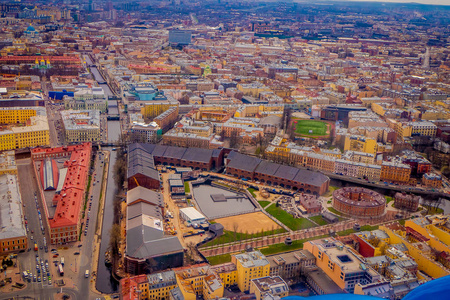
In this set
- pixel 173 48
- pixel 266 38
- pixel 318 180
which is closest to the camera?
pixel 318 180

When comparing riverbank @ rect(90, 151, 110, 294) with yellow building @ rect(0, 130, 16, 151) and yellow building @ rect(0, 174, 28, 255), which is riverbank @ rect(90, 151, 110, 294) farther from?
yellow building @ rect(0, 130, 16, 151)

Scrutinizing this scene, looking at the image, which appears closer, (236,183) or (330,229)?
(330,229)

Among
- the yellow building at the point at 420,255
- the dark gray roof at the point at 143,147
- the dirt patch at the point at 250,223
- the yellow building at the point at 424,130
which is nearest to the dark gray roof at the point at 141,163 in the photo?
the dark gray roof at the point at 143,147

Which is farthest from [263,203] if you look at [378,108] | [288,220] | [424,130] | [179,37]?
[179,37]

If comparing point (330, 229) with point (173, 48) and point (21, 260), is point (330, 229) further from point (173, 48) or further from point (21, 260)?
point (173, 48)

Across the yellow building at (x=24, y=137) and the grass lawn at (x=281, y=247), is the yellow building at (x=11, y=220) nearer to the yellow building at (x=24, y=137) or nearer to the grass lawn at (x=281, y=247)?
the yellow building at (x=24, y=137)

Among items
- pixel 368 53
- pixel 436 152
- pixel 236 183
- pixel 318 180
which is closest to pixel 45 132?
pixel 236 183
